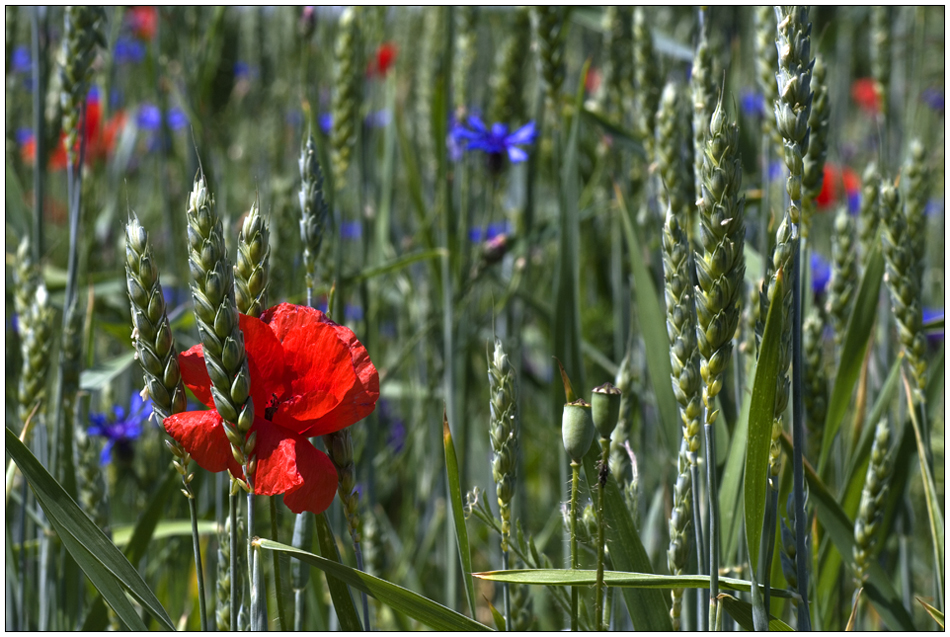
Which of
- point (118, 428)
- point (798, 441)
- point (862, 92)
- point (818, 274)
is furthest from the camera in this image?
point (862, 92)

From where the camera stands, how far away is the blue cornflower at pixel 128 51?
99.3 inches

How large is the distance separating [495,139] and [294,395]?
92 cm

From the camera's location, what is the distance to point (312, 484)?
19.9 inches

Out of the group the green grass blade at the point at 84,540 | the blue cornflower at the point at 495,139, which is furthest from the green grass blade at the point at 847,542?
the blue cornflower at the point at 495,139

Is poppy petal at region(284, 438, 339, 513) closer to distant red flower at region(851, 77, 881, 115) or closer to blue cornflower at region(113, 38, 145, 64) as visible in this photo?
blue cornflower at region(113, 38, 145, 64)

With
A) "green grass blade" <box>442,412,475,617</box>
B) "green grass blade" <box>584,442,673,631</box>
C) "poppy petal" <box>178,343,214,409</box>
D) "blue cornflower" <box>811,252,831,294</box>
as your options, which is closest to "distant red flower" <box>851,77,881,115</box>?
"blue cornflower" <box>811,252,831,294</box>

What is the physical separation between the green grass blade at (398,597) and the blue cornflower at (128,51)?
229 cm

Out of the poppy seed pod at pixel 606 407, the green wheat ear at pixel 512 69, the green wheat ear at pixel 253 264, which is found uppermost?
the green wheat ear at pixel 512 69

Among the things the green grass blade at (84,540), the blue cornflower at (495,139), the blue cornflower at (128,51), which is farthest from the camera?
the blue cornflower at (128,51)

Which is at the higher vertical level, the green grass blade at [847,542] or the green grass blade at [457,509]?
the green grass blade at [457,509]

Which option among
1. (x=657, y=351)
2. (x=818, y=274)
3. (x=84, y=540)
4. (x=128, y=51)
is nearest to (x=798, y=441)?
(x=657, y=351)

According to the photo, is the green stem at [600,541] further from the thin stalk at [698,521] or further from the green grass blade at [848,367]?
the green grass blade at [848,367]

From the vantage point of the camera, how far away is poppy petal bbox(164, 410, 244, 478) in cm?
47

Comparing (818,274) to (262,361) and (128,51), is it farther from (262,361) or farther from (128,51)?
(128,51)
